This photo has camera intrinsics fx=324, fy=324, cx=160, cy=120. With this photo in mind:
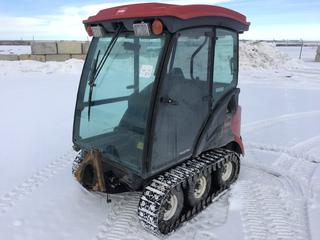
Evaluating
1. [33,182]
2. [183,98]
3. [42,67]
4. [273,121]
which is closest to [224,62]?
[183,98]

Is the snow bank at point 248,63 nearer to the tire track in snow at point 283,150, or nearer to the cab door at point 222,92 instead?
the tire track in snow at point 283,150

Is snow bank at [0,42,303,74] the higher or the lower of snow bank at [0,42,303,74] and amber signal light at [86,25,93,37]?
the lower

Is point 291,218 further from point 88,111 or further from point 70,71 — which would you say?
point 70,71

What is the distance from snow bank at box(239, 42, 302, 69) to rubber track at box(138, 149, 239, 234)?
13.5 metres

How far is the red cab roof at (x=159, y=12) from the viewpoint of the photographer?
2.74 metres

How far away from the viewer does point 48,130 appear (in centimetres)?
630

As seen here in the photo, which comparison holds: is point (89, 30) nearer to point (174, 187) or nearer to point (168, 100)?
point (168, 100)

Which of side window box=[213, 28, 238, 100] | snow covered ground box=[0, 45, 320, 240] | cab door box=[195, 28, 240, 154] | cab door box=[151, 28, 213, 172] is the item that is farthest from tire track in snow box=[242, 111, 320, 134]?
cab door box=[151, 28, 213, 172]

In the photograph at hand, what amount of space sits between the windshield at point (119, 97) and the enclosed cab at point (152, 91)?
10 millimetres

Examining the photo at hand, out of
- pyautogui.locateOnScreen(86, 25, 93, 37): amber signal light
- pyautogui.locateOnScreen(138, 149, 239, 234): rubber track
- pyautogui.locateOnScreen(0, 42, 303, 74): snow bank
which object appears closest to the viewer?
pyautogui.locateOnScreen(138, 149, 239, 234): rubber track

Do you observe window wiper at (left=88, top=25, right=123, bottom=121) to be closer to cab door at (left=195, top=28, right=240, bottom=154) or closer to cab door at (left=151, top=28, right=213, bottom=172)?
cab door at (left=151, top=28, right=213, bottom=172)

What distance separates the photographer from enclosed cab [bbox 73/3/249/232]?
2.92 meters

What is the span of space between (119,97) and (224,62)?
1.25 meters

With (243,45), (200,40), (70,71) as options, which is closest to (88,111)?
(200,40)
